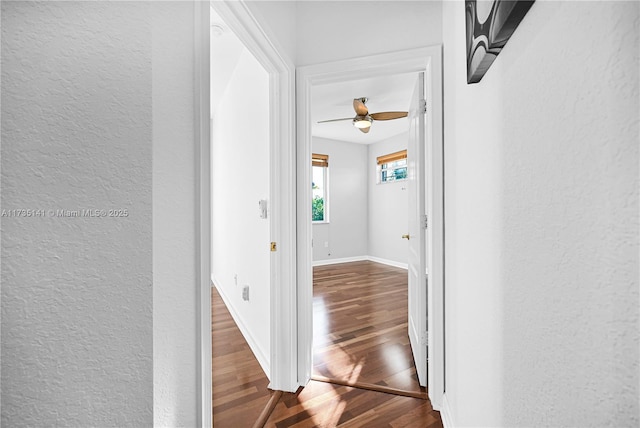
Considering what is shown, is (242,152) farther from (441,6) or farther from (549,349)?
(549,349)

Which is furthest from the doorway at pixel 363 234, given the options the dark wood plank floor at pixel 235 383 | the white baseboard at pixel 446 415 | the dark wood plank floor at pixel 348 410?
the dark wood plank floor at pixel 235 383

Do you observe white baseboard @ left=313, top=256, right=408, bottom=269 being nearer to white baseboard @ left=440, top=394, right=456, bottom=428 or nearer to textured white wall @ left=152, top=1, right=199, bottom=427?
white baseboard @ left=440, top=394, right=456, bottom=428

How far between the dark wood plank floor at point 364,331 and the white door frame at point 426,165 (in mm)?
316

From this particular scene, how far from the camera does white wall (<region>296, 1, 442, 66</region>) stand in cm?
175

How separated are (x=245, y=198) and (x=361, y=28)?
1.56 metres

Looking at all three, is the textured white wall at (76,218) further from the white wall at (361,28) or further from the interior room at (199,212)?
the white wall at (361,28)

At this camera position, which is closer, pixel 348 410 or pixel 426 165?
pixel 348 410

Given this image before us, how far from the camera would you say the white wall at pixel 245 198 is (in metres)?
2.18

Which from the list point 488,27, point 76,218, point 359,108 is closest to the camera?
point 76,218

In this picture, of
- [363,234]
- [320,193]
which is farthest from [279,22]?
[363,234]

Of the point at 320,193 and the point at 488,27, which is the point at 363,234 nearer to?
the point at 320,193

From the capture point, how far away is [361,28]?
1.87 metres

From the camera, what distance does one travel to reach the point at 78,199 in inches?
26.6

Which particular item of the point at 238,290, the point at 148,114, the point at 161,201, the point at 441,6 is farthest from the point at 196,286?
the point at 238,290
